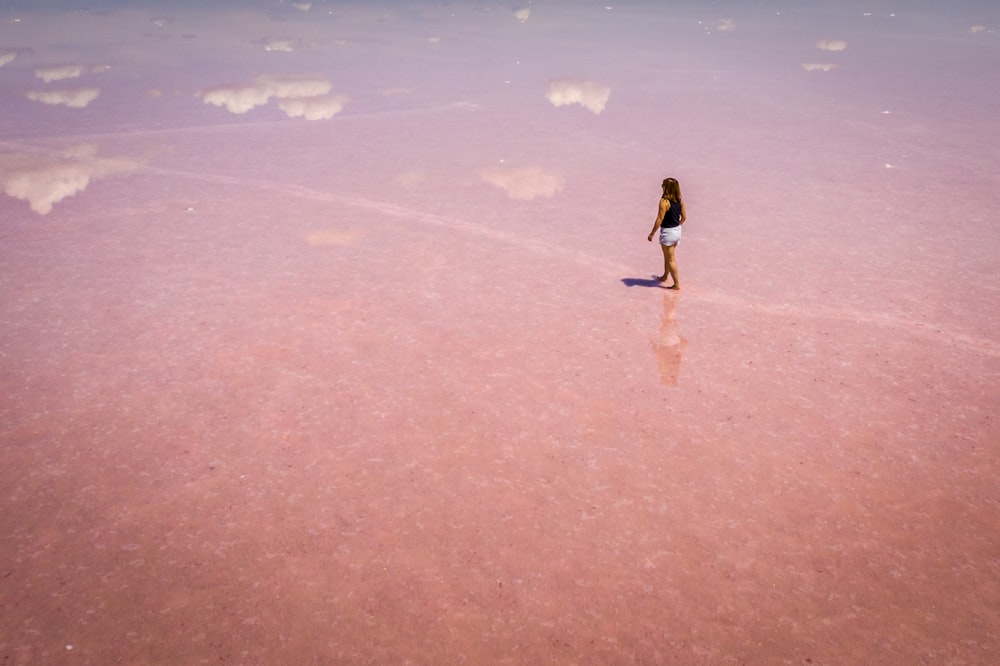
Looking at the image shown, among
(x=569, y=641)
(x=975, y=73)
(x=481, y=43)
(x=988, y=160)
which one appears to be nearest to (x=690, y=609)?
(x=569, y=641)

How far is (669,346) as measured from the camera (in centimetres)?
776

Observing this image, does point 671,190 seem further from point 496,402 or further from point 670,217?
point 496,402

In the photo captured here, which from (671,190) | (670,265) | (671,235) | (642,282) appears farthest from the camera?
(642,282)

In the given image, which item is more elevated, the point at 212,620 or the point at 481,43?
the point at 481,43

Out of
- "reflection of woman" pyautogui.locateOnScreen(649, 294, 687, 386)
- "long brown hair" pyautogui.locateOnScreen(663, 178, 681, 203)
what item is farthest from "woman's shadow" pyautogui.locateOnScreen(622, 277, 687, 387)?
"long brown hair" pyautogui.locateOnScreen(663, 178, 681, 203)

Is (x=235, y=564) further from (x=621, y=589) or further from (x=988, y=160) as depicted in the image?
(x=988, y=160)

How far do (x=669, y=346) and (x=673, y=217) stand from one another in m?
2.04

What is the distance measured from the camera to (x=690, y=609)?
456 centimetres

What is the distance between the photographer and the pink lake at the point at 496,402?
179 inches

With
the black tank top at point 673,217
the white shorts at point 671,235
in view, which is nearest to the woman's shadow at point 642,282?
the white shorts at point 671,235

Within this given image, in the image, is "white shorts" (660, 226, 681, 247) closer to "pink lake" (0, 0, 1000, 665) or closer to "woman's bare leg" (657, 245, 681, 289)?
"woman's bare leg" (657, 245, 681, 289)

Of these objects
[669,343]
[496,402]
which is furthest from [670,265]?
[496,402]

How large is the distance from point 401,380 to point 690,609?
3941 millimetres

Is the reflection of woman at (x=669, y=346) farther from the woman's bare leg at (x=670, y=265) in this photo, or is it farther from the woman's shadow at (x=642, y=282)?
the woman's shadow at (x=642, y=282)
